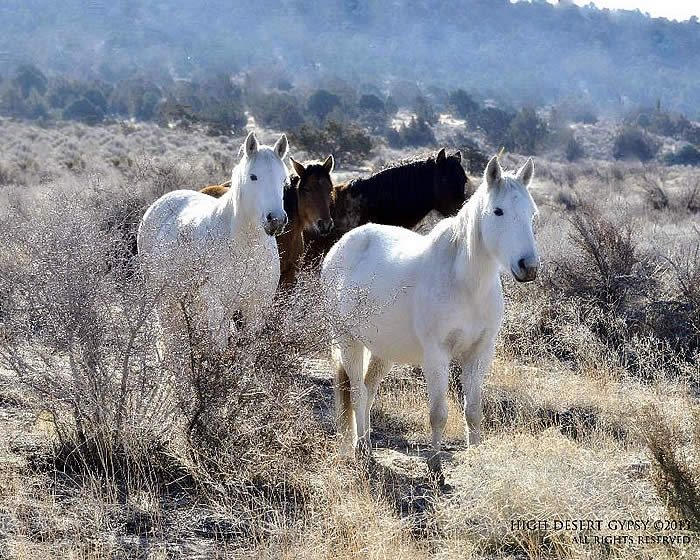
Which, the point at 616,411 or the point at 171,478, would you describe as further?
the point at 616,411

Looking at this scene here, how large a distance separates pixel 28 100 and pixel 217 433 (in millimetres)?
59264

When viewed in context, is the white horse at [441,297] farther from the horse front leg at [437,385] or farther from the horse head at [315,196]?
the horse head at [315,196]

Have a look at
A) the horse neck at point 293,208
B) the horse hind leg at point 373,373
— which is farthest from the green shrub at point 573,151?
the horse hind leg at point 373,373

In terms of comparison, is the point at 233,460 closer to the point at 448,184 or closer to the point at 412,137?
the point at 448,184

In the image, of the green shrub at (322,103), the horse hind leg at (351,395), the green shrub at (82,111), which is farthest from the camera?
the green shrub at (322,103)

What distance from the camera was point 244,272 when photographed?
505 cm

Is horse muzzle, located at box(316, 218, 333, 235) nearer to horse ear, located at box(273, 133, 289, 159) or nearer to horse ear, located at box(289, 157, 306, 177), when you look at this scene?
horse ear, located at box(289, 157, 306, 177)

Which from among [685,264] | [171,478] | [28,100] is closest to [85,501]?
[171,478]

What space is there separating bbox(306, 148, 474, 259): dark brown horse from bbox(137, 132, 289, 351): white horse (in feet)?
5.48

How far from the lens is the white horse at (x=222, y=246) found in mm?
5004

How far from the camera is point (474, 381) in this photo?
18.7 feet

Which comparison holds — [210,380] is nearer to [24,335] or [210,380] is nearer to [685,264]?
[24,335]

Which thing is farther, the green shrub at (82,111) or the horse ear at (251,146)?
the green shrub at (82,111)

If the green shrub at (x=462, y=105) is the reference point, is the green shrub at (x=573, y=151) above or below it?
below
